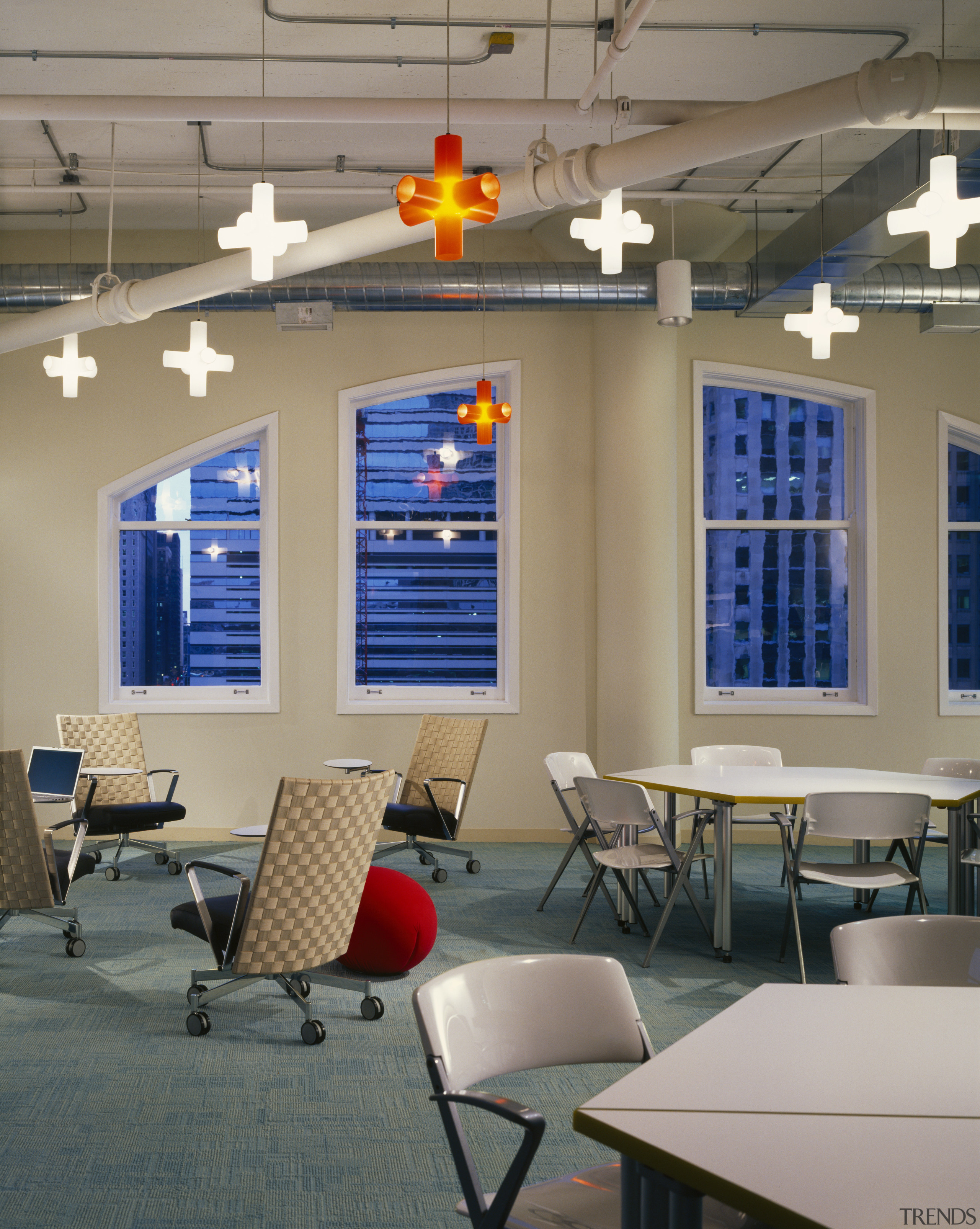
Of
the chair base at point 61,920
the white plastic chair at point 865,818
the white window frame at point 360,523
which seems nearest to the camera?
the white plastic chair at point 865,818

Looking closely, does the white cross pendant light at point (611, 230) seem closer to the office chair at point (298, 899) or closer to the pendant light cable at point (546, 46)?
the pendant light cable at point (546, 46)

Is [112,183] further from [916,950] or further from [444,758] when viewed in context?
[916,950]

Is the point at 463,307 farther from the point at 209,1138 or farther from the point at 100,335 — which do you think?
the point at 209,1138

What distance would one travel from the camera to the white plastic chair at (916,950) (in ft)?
8.07

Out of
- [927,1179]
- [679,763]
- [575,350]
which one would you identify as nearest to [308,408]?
[575,350]

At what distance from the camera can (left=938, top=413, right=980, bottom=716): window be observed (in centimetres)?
865

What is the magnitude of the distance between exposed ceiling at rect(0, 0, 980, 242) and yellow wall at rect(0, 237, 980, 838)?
1262 mm

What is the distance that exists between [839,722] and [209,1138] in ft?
21.3

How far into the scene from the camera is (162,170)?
24.0ft

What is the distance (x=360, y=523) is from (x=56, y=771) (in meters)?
3.52

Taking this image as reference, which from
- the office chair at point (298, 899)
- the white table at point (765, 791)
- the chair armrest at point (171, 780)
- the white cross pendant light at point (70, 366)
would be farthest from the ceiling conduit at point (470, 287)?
the office chair at point (298, 899)

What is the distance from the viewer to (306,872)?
13.1ft

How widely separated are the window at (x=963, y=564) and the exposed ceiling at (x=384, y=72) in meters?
2.53

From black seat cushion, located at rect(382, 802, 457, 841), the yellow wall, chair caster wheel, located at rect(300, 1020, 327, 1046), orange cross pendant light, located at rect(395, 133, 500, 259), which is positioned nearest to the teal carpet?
chair caster wheel, located at rect(300, 1020, 327, 1046)
